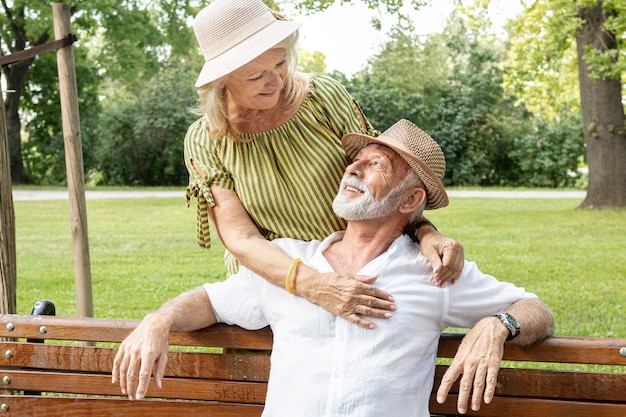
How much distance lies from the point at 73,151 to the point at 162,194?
56.9 feet

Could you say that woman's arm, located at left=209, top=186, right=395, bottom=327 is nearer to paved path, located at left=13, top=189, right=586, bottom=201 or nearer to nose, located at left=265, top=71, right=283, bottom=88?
nose, located at left=265, top=71, right=283, bottom=88

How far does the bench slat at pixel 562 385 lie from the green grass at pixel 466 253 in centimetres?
391

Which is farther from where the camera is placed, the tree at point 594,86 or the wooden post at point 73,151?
the tree at point 594,86

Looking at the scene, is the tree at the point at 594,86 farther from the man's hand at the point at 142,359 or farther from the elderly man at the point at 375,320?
the man's hand at the point at 142,359

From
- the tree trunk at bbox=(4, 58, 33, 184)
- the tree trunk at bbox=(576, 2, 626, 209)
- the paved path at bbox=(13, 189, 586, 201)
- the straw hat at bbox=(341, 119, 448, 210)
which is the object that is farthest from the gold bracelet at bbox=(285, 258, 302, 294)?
the tree trunk at bbox=(4, 58, 33, 184)

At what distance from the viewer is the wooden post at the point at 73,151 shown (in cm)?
396

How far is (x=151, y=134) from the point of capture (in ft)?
80.3

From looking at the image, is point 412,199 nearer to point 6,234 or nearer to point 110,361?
point 110,361

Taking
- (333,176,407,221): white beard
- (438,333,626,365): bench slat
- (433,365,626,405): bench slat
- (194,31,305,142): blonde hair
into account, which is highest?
(194,31,305,142): blonde hair

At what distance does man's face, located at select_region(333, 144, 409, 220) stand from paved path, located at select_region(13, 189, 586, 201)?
16932mm

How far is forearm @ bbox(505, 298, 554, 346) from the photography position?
242 cm

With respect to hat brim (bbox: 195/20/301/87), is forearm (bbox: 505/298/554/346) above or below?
below

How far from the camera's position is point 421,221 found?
8.86 feet

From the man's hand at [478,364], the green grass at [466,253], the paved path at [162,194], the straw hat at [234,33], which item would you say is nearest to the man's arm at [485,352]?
the man's hand at [478,364]
